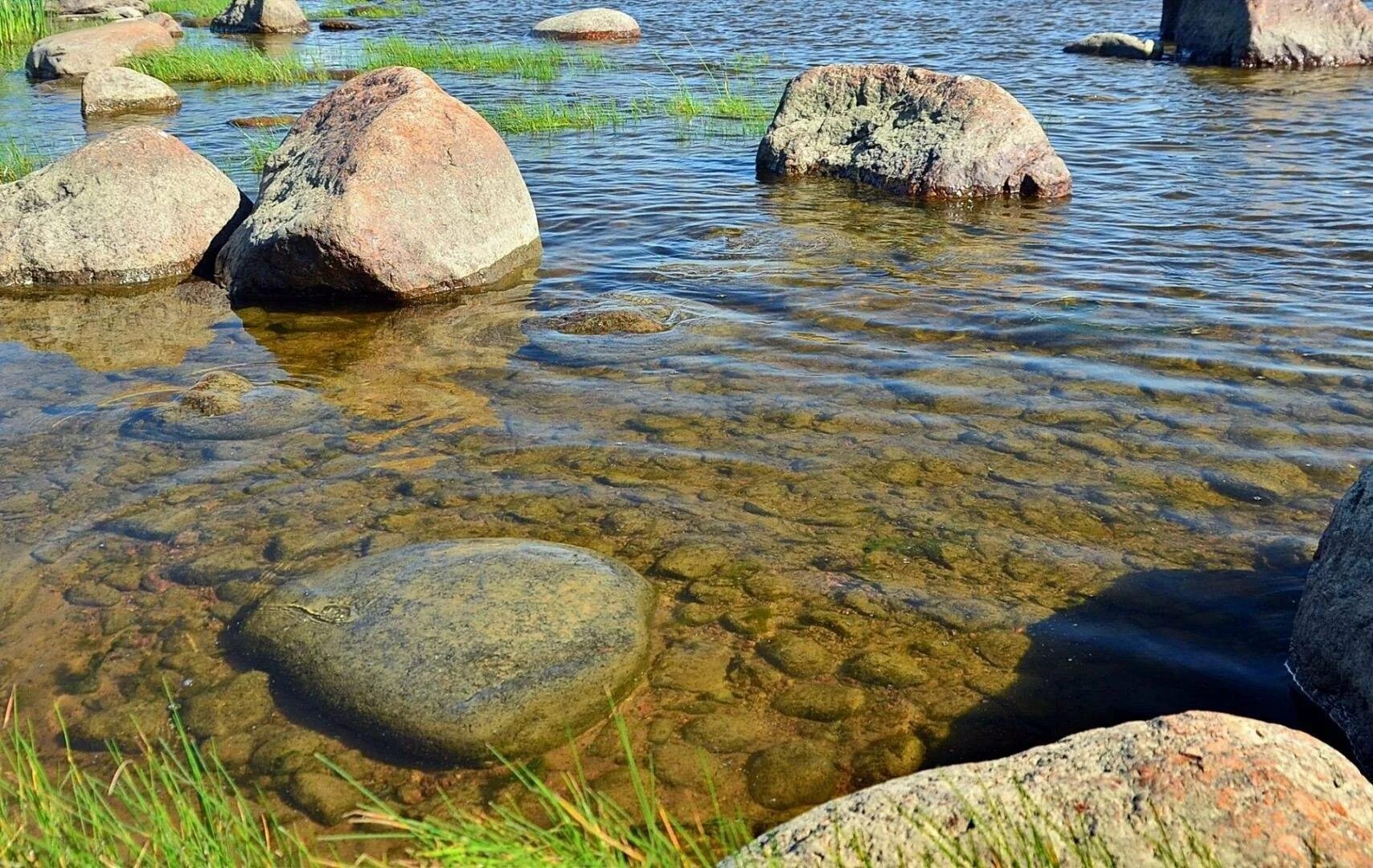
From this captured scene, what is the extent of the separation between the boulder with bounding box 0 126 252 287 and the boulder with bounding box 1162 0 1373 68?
1503cm

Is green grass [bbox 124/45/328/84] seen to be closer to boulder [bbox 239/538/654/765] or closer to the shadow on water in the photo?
boulder [bbox 239/538/654/765]

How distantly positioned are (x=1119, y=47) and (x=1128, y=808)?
18.7m

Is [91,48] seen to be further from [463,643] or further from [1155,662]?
[1155,662]

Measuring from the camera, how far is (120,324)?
7887 mm

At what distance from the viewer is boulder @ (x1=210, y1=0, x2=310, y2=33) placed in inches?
1042

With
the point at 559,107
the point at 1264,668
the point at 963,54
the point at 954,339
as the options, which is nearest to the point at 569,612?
the point at 1264,668

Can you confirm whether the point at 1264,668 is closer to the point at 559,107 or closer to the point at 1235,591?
the point at 1235,591

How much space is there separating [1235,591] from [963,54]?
16.0 m

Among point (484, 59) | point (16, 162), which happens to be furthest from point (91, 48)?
point (16, 162)

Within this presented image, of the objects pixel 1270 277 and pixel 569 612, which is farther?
pixel 1270 277

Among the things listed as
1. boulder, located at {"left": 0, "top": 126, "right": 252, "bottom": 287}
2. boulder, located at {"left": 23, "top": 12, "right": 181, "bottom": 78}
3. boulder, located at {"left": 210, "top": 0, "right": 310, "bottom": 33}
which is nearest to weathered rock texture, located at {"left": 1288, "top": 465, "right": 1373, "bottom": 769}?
boulder, located at {"left": 0, "top": 126, "right": 252, "bottom": 287}

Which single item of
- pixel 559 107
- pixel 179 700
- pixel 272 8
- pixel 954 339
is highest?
pixel 272 8

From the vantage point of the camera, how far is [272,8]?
2647 cm

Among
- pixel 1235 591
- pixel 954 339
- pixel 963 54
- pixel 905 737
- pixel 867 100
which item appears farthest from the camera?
pixel 963 54
